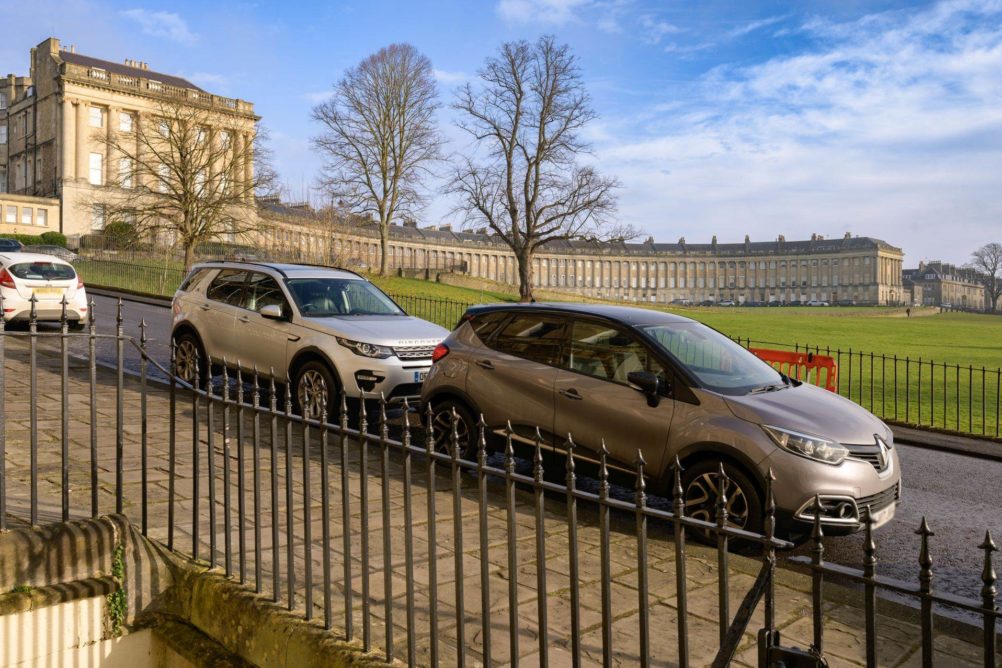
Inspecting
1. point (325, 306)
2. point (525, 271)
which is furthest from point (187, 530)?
point (525, 271)

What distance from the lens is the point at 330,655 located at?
3725 millimetres

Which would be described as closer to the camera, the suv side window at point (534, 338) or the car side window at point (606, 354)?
the car side window at point (606, 354)

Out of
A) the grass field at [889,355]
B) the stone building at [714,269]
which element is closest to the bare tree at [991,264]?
the stone building at [714,269]

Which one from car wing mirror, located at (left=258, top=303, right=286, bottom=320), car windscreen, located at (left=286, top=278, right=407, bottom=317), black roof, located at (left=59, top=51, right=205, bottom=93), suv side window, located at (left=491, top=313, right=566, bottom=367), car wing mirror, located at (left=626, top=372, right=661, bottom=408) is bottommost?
car wing mirror, located at (left=626, top=372, right=661, bottom=408)

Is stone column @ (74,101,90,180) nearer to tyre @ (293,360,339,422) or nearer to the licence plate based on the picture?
tyre @ (293,360,339,422)

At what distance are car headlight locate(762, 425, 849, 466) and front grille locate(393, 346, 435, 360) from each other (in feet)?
15.7

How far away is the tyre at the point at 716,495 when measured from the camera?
5.83 m

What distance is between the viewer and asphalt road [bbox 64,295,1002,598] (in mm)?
5844

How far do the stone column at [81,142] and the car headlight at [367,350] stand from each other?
233 feet

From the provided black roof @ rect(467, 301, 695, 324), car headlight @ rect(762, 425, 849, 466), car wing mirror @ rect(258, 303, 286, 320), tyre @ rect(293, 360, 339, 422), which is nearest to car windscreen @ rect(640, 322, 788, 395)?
black roof @ rect(467, 301, 695, 324)

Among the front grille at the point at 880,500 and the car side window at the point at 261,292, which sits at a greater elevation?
the car side window at the point at 261,292

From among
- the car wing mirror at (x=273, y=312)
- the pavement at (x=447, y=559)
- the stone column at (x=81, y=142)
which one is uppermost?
the stone column at (x=81, y=142)

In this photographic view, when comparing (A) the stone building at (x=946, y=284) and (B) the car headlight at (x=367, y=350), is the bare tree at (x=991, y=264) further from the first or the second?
(B) the car headlight at (x=367, y=350)

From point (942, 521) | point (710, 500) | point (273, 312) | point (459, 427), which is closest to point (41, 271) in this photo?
point (273, 312)
